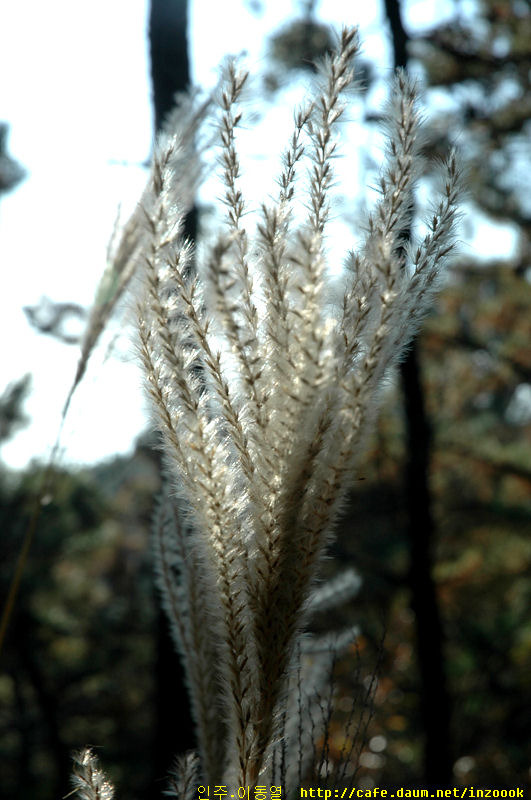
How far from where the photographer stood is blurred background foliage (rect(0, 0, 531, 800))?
25.3ft

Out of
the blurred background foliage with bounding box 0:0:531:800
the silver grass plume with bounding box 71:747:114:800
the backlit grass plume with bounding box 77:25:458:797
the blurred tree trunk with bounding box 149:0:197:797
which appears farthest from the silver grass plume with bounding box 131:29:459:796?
the blurred background foliage with bounding box 0:0:531:800

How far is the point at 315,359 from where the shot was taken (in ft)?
3.06

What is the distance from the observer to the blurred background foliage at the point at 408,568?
25.3 ft

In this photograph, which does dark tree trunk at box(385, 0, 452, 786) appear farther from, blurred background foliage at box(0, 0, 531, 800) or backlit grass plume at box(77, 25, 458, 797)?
backlit grass plume at box(77, 25, 458, 797)

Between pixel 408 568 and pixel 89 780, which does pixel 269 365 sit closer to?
pixel 89 780

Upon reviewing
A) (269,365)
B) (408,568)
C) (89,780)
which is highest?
(408,568)

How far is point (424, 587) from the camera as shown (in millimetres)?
4762

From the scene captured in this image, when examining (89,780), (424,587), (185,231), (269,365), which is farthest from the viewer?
(424,587)

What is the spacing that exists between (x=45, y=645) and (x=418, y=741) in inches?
202

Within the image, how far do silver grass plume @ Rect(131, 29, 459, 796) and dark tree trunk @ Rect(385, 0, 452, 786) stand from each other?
3483 mm

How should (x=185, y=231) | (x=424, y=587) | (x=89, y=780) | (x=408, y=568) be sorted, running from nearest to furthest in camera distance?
(x=89, y=780)
(x=185, y=231)
(x=424, y=587)
(x=408, y=568)

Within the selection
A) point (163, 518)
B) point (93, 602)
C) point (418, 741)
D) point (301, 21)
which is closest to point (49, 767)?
point (93, 602)

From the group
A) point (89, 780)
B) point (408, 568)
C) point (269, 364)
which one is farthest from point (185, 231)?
point (408, 568)

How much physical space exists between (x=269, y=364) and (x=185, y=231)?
5.39 ft
